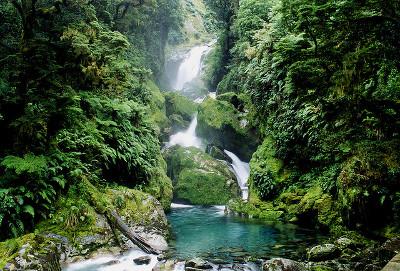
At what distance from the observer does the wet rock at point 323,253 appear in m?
4.93

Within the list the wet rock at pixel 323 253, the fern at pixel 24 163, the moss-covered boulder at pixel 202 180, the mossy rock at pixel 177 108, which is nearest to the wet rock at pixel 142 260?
the fern at pixel 24 163

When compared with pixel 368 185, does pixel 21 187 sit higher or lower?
higher

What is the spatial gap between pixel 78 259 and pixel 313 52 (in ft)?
21.4

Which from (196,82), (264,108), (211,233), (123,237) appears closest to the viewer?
(123,237)

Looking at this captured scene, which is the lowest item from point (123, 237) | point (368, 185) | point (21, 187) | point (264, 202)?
point (264, 202)

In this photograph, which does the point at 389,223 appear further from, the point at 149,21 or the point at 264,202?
the point at 149,21

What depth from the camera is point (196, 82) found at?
110 ft

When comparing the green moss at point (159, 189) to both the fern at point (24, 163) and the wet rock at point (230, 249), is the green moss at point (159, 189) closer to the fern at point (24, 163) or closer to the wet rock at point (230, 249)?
the wet rock at point (230, 249)

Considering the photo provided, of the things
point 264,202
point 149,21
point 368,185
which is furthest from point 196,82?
point 368,185

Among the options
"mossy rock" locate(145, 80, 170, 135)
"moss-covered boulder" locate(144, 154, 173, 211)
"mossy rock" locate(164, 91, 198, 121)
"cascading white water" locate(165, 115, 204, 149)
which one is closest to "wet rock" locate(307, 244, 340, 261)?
"moss-covered boulder" locate(144, 154, 173, 211)

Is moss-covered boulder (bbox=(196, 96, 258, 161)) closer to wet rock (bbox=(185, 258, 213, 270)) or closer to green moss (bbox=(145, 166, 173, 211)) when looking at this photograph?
green moss (bbox=(145, 166, 173, 211))

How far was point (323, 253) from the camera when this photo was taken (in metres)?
4.98

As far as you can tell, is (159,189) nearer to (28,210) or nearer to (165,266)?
(165,266)

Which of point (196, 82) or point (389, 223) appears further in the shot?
point (196, 82)
